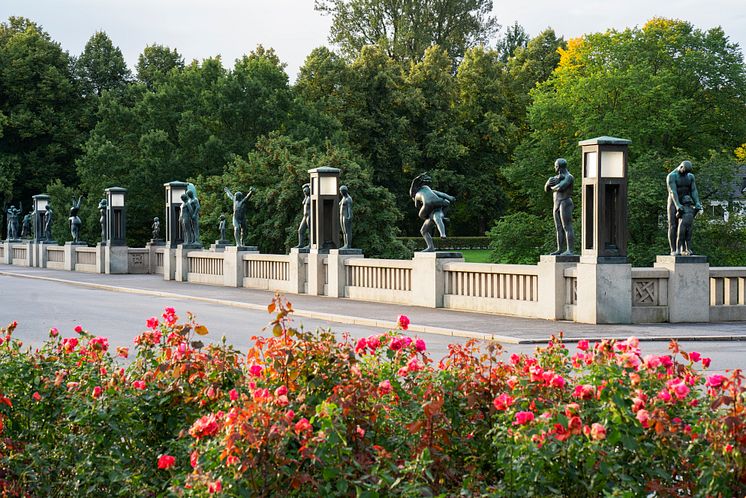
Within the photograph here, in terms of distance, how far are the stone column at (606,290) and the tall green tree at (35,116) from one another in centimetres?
5971

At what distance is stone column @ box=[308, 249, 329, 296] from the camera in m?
28.9

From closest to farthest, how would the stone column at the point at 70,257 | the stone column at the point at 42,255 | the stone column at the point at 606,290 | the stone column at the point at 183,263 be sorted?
the stone column at the point at 606,290
the stone column at the point at 183,263
the stone column at the point at 70,257
the stone column at the point at 42,255

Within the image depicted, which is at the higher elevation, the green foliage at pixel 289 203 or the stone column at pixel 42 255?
the green foliage at pixel 289 203

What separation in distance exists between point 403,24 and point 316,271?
47.4m

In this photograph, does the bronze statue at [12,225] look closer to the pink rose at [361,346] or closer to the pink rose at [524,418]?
the pink rose at [361,346]

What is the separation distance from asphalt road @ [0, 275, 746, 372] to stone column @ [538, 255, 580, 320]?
1366 mm

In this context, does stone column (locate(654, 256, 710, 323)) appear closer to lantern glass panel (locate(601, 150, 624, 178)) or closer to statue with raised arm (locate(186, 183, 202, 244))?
lantern glass panel (locate(601, 150, 624, 178))

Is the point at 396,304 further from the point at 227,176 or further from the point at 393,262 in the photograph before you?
the point at 227,176

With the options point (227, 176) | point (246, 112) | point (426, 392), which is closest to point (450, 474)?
point (426, 392)

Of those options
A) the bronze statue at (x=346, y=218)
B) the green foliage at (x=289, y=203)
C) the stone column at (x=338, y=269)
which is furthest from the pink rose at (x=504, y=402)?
the green foliage at (x=289, y=203)

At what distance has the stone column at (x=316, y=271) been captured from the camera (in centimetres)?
2886

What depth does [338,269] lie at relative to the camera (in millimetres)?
27922

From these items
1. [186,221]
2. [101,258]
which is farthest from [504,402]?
[101,258]

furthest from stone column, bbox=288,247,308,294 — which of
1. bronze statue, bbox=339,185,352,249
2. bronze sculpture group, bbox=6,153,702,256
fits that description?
bronze statue, bbox=339,185,352,249
